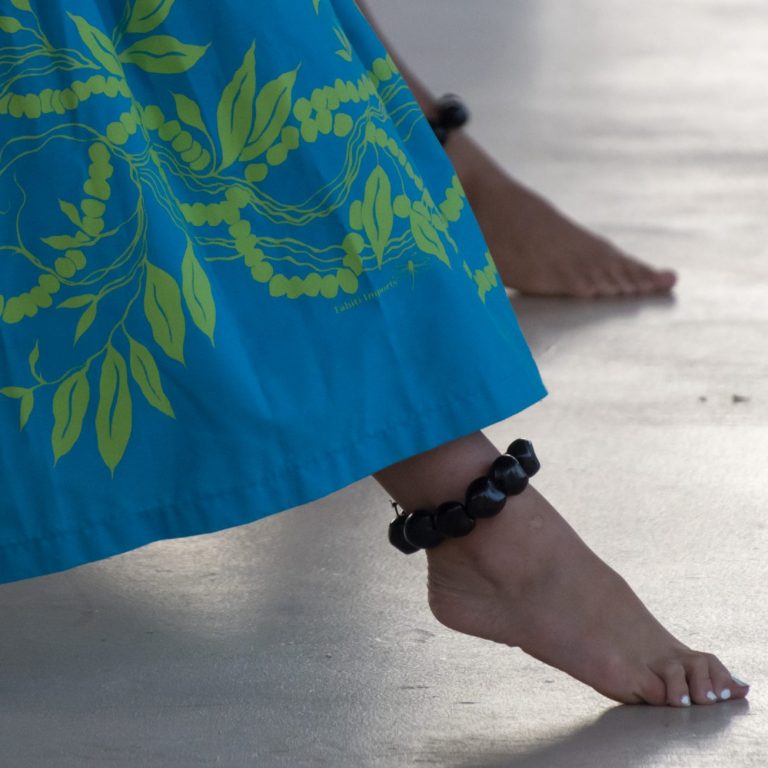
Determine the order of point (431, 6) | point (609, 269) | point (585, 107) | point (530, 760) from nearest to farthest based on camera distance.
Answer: point (530, 760) → point (609, 269) → point (585, 107) → point (431, 6)

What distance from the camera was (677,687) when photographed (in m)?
1.07

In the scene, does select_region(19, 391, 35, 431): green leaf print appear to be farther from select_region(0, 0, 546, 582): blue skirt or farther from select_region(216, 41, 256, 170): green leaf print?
select_region(216, 41, 256, 170): green leaf print

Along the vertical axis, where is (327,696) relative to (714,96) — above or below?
above

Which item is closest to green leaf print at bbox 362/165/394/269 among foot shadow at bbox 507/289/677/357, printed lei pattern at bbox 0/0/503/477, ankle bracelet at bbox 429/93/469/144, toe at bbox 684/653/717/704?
printed lei pattern at bbox 0/0/503/477

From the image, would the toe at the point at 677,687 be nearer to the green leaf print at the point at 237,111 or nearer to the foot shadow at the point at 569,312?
the green leaf print at the point at 237,111

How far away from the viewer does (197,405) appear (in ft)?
3.27

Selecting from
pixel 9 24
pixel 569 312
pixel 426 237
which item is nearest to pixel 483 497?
pixel 426 237

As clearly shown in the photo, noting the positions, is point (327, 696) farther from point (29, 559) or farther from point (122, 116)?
point (122, 116)

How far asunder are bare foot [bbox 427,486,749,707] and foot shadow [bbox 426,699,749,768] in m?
0.03

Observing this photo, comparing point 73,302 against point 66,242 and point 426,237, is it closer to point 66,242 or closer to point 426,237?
point 66,242

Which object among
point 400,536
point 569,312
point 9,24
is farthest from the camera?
point 569,312

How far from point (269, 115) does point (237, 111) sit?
0.02 m

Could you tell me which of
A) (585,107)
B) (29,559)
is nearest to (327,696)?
(29,559)

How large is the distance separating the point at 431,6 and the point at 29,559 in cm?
423
